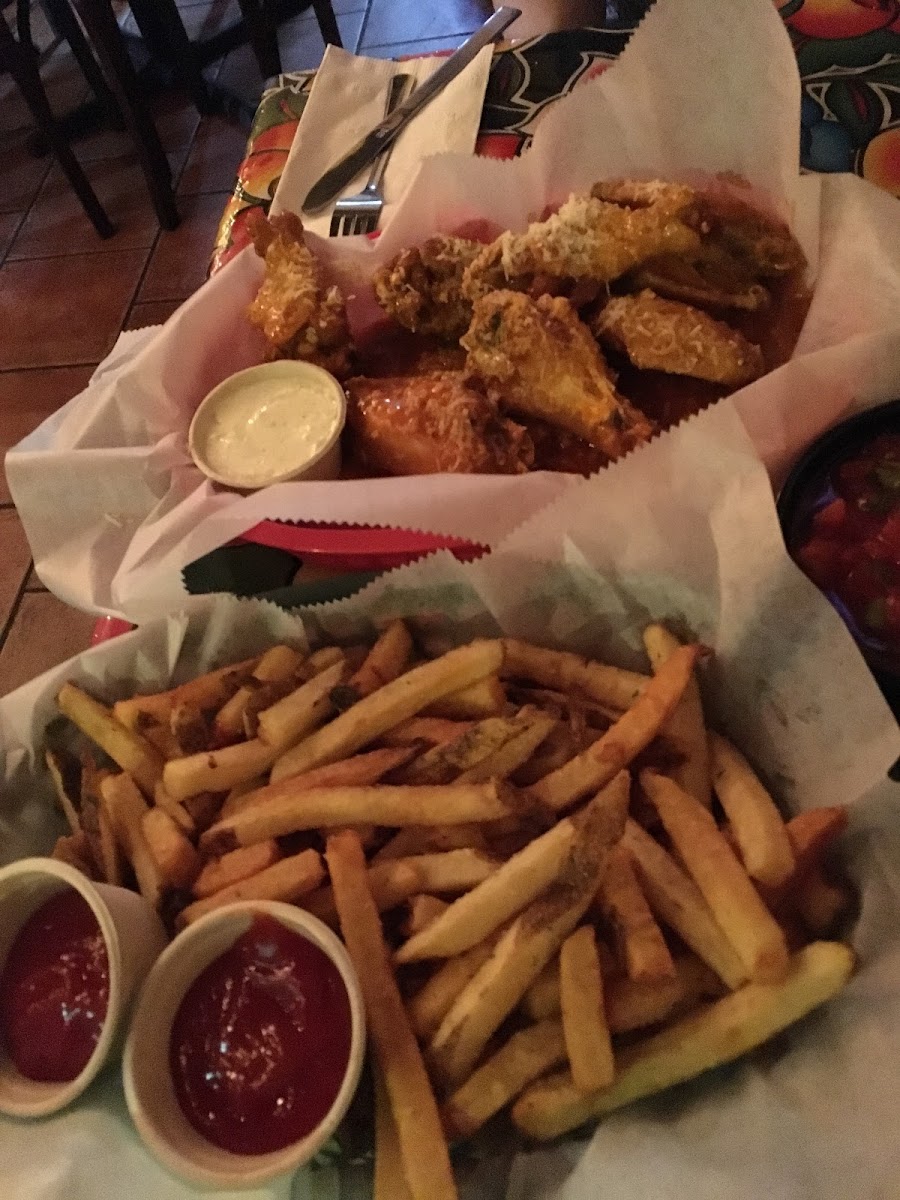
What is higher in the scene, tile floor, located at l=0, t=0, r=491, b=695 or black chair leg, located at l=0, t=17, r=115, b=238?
black chair leg, located at l=0, t=17, r=115, b=238

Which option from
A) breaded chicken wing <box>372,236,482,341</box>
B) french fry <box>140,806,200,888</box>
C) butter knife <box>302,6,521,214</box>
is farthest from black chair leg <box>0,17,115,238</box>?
french fry <box>140,806,200,888</box>

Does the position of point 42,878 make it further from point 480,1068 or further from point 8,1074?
point 480,1068

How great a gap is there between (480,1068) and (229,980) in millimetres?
308

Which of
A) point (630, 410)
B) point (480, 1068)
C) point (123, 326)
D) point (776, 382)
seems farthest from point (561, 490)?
point (123, 326)

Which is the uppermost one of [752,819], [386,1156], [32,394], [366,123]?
[366,123]

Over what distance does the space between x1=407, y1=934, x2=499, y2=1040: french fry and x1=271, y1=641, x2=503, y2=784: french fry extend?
31 centimetres

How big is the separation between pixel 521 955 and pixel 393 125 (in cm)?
187

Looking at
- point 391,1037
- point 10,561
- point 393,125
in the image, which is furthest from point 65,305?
point 391,1037

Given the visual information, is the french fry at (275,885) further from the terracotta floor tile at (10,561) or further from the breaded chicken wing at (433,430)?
the terracotta floor tile at (10,561)

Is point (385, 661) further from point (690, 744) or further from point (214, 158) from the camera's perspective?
point (214, 158)

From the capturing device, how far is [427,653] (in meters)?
1.57

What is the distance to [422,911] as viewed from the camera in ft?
4.02

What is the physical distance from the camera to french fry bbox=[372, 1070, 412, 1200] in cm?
110

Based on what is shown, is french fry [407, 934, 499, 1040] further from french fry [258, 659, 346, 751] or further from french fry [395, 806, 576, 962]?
french fry [258, 659, 346, 751]
